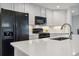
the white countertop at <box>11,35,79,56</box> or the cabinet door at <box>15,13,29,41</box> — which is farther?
the cabinet door at <box>15,13,29,41</box>

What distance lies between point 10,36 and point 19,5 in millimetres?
1277

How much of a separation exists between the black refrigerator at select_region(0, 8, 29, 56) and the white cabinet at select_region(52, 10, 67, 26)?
2526 mm

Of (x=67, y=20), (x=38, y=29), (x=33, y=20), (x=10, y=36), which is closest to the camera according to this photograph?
(x=10, y=36)

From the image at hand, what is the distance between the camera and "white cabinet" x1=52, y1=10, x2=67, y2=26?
5.46 meters

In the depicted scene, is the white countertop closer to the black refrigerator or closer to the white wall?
the black refrigerator

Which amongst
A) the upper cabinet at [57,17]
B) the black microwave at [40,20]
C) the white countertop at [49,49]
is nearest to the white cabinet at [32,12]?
the black microwave at [40,20]

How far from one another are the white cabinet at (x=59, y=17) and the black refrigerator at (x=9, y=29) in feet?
8.29

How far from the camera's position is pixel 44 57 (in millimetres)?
1040

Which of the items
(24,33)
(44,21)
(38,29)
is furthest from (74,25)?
(24,33)

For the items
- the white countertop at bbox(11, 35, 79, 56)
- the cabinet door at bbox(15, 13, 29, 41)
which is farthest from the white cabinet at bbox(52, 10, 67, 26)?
the white countertop at bbox(11, 35, 79, 56)

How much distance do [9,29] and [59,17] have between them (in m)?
3.24

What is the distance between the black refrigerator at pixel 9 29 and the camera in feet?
9.48

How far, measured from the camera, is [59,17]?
5473 millimetres

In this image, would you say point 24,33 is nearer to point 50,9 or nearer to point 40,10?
point 40,10
